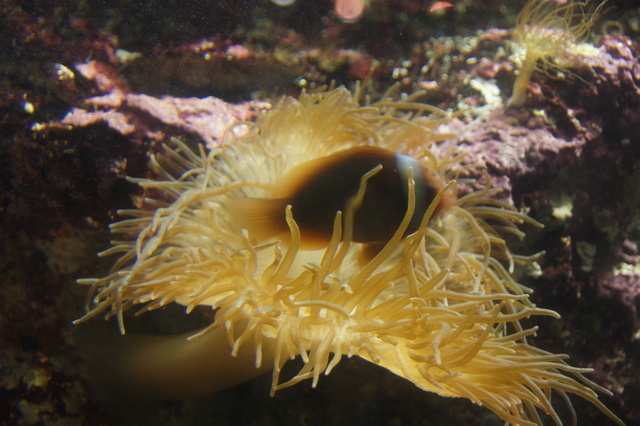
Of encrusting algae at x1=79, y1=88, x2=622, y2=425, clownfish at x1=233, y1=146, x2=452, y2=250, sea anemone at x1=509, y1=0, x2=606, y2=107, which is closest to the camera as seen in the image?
encrusting algae at x1=79, y1=88, x2=622, y2=425

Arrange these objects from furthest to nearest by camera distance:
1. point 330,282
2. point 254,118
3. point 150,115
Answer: point 254,118
point 150,115
point 330,282

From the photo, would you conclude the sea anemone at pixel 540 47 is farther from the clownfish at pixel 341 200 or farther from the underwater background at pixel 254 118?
the clownfish at pixel 341 200

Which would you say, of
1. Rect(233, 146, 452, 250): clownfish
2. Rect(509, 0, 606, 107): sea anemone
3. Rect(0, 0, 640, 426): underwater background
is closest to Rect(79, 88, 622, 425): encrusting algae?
Rect(233, 146, 452, 250): clownfish

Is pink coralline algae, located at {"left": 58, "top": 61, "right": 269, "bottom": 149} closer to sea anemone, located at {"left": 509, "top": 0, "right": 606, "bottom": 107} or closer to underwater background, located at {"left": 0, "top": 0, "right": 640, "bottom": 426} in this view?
underwater background, located at {"left": 0, "top": 0, "right": 640, "bottom": 426}

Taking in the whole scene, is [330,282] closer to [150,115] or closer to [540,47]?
[150,115]

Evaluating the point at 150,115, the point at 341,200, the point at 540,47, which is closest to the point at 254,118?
the point at 150,115
